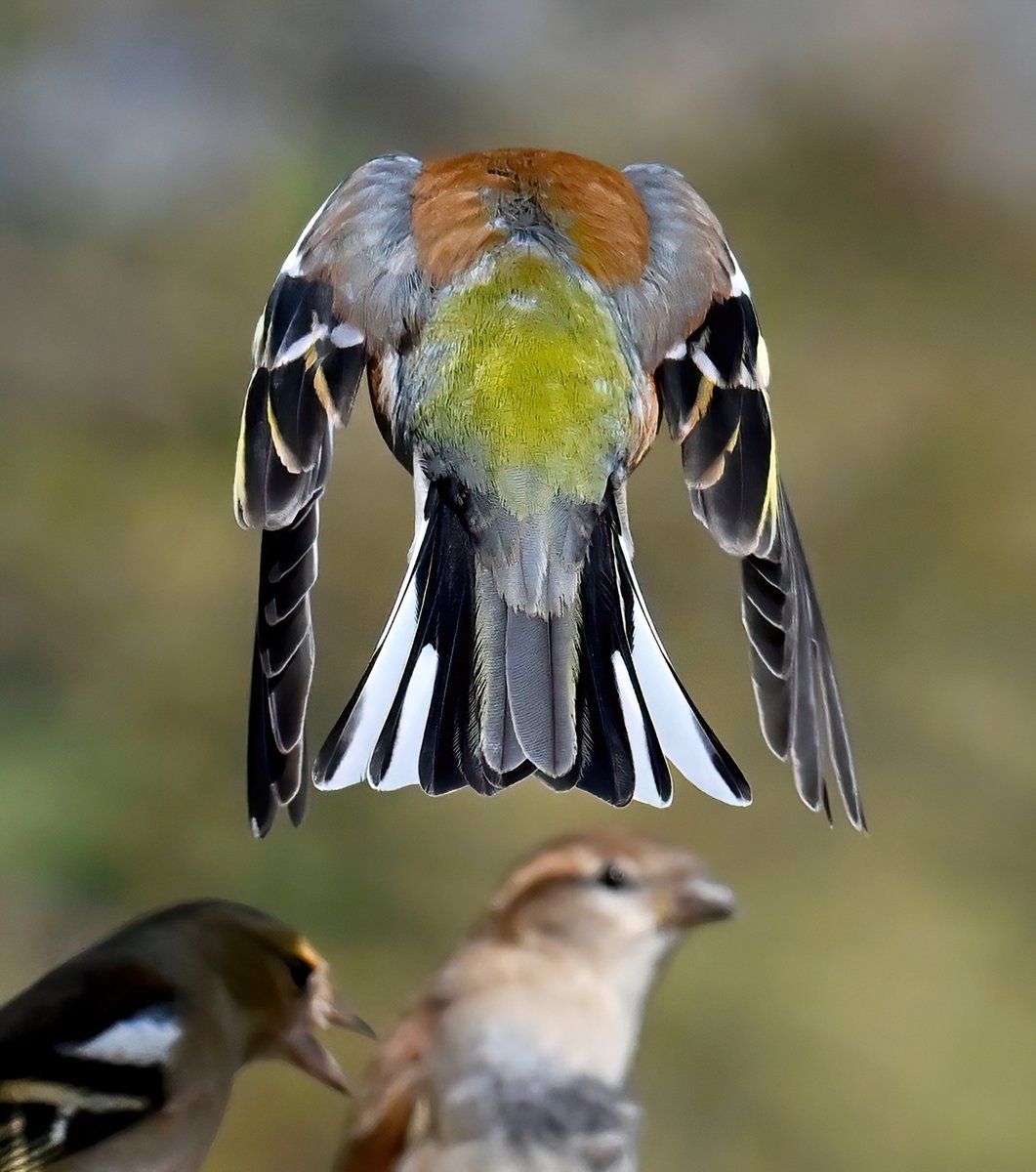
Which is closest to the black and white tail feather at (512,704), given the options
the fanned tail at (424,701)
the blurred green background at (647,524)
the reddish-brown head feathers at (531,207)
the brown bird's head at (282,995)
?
the fanned tail at (424,701)

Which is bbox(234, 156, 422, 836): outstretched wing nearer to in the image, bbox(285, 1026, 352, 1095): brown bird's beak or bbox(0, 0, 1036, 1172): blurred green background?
bbox(285, 1026, 352, 1095): brown bird's beak

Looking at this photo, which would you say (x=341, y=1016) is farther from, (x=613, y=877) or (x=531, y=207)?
(x=531, y=207)

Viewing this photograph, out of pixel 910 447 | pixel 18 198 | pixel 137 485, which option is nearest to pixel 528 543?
pixel 137 485

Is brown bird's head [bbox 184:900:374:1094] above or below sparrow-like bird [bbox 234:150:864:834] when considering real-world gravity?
below

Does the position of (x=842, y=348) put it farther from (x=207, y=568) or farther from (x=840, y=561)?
(x=207, y=568)

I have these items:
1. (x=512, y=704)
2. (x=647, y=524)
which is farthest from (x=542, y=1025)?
(x=647, y=524)

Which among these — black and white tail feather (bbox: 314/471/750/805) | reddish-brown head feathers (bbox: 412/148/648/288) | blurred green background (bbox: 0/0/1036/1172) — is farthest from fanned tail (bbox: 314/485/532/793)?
blurred green background (bbox: 0/0/1036/1172)

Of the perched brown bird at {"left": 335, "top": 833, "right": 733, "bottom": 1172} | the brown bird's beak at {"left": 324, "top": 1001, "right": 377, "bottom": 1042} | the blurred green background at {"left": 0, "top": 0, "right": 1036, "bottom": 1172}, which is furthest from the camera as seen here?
the blurred green background at {"left": 0, "top": 0, "right": 1036, "bottom": 1172}

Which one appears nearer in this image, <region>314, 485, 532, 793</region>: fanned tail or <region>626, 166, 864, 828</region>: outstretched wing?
<region>314, 485, 532, 793</region>: fanned tail
